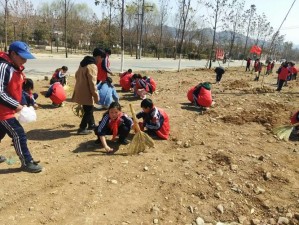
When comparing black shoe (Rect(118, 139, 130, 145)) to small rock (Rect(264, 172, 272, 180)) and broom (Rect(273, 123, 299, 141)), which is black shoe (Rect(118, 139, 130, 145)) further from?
broom (Rect(273, 123, 299, 141))

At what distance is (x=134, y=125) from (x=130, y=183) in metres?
1.31

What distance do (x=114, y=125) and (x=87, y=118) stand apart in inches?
35.8

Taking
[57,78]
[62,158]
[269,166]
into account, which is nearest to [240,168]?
[269,166]

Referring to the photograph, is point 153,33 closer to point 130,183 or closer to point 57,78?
point 57,78

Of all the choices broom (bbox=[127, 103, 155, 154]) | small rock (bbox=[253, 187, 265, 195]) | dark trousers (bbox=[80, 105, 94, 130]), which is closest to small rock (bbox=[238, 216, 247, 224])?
small rock (bbox=[253, 187, 265, 195])

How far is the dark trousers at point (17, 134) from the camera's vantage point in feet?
13.4

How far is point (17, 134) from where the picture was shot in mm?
4152

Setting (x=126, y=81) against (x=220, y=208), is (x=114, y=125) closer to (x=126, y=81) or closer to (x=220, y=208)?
(x=220, y=208)

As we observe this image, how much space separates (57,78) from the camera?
9.84 metres

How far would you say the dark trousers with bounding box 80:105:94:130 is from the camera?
19.5ft

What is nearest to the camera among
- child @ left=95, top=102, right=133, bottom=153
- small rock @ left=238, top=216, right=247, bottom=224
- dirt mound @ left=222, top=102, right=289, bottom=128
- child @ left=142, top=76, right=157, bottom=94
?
small rock @ left=238, top=216, right=247, bottom=224

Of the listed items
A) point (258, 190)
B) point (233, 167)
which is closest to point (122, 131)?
point (233, 167)

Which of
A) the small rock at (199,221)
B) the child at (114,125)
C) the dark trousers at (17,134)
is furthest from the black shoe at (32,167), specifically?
the small rock at (199,221)

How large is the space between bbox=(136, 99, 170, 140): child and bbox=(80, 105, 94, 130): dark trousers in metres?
0.88
